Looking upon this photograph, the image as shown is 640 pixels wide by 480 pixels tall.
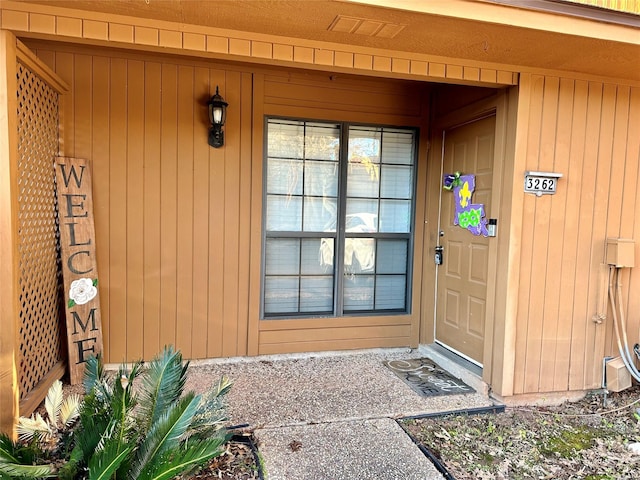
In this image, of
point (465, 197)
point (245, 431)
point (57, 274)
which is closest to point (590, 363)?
point (465, 197)

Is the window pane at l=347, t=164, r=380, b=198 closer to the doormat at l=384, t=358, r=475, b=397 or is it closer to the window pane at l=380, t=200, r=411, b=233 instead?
the window pane at l=380, t=200, r=411, b=233

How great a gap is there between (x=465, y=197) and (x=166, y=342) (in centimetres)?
267

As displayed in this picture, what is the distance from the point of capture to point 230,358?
364 centimetres

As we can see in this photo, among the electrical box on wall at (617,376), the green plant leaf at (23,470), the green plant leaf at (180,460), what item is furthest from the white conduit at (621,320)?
the green plant leaf at (23,470)

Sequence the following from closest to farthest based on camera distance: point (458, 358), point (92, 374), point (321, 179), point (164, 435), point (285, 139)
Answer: point (164, 435) < point (92, 374) < point (458, 358) < point (285, 139) < point (321, 179)

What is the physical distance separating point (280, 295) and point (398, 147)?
1.73m

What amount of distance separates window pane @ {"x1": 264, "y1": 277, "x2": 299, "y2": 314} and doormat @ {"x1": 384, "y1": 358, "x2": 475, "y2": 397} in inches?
38.2

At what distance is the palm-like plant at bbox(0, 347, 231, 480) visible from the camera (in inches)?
66.3

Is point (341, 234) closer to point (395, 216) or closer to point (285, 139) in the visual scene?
point (395, 216)

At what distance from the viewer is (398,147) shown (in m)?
3.99

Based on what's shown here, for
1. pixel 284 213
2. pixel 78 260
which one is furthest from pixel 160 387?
pixel 284 213

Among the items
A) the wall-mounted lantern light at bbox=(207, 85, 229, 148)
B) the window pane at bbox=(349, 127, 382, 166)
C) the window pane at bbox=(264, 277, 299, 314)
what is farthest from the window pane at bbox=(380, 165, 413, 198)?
the wall-mounted lantern light at bbox=(207, 85, 229, 148)

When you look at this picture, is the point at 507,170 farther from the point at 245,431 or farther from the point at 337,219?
the point at 245,431

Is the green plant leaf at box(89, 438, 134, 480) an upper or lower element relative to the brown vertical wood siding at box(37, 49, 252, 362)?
lower
